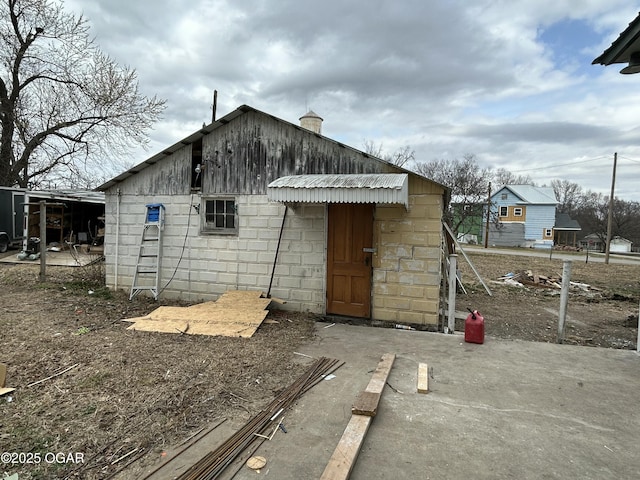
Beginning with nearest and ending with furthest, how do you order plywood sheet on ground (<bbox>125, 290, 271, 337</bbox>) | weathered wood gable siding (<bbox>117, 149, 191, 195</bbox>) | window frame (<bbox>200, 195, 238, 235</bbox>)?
plywood sheet on ground (<bbox>125, 290, 271, 337</bbox>) < window frame (<bbox>200, 195, 238, 235</bbox>) < weathered wood gable siding (<bbox>117, 149, 191, 195</bbox>)

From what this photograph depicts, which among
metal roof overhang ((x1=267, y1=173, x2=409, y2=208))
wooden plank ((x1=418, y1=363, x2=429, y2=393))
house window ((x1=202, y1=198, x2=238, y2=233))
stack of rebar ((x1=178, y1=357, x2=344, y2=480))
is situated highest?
metal roof overhang ((x1=267, y1=173, x2=409, y2=208))

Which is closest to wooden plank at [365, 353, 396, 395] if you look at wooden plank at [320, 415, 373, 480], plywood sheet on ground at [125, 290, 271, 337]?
wooden plank at [320, 415, 373, 480]

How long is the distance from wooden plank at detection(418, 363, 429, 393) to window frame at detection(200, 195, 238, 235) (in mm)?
4724

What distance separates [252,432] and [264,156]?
553 cm

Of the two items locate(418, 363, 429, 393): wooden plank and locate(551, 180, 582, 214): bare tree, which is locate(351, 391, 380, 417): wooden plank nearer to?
locate(418, 363, 429, 393): wooden plank

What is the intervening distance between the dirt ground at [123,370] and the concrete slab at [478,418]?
1.94 feet

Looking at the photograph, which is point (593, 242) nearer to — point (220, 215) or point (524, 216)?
point (524, 216)

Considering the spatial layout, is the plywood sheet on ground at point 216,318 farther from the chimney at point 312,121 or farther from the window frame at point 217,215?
the chimney at point 312,121

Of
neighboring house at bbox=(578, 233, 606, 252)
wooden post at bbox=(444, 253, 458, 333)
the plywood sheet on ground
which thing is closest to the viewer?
the plywood sheet on ground

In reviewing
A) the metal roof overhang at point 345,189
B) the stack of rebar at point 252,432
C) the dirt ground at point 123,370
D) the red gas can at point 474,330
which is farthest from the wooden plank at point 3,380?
the red gas can at point 474,330

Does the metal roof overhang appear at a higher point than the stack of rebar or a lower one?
higher

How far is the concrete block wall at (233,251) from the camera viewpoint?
7.15 m

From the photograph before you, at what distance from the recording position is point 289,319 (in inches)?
271

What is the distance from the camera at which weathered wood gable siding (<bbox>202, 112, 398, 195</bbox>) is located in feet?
22.7
